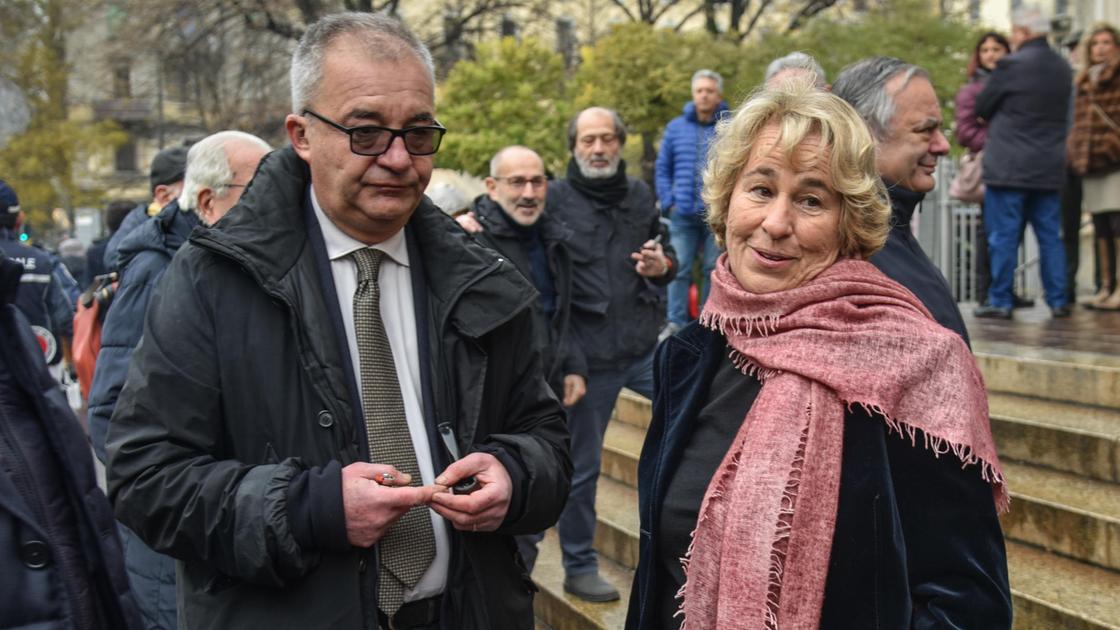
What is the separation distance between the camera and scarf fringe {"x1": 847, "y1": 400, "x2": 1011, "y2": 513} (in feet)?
6.37

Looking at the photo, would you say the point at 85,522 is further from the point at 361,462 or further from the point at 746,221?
the point at 746,221

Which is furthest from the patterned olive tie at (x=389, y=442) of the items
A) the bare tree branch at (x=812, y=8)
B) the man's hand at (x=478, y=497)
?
the bare tree branch at (x=812, y=8)

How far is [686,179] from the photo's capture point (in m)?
8.51

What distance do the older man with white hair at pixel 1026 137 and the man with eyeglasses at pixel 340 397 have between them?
629 centimetres

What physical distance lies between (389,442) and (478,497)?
0.25m

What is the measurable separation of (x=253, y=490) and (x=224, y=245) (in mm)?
508

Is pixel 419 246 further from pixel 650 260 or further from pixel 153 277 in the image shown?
pixel 650 260

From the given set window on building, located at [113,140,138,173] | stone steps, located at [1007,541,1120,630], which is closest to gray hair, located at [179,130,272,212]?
stone steps, located at [1007,541,1120,630]

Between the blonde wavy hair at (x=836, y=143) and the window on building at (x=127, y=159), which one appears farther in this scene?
the window on building at (x=127, y=159)

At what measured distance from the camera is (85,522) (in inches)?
104

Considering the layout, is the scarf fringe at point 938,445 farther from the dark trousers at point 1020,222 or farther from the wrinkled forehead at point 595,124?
the dark trousers at point 1020,222

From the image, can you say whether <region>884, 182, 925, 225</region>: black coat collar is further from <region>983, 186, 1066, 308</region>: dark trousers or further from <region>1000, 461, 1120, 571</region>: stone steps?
<region>983, 186, 1066, 308</region>: dark trousers

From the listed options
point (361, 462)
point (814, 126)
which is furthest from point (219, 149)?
point (814, 126)

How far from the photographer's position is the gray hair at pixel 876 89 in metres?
2.92
